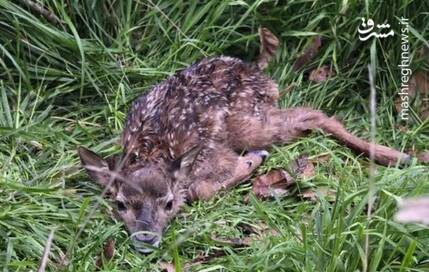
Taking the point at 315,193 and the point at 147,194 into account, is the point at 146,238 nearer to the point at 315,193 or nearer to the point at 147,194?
the point at 147,194

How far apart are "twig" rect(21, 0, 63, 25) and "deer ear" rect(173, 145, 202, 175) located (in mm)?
1473

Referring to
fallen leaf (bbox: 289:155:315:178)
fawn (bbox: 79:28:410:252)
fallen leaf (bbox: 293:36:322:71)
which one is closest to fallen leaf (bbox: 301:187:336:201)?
fallen leaf (bbox: 289:155:315:178)

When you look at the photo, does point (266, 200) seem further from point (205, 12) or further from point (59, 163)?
point (205, 12)

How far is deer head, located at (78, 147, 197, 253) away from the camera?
3.87 meters

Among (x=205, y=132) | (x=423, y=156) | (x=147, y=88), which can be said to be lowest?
(x=147, y=88)

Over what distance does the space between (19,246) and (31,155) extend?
3.58 feet

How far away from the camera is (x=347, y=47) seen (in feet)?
17.3

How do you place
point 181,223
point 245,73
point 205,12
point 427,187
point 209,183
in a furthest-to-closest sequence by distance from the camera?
point 205,12 → point 245,73 → point 209,183 → point 181,223 → point 427,187

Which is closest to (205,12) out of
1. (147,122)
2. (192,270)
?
(147,122)

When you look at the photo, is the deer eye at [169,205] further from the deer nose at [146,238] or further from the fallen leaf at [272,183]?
the fallen leaf at [272,183]

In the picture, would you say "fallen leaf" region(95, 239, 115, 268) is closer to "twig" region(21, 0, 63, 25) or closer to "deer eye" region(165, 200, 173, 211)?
"deer eye" region(165, 200, 173, 211)

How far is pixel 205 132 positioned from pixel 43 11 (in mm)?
1384

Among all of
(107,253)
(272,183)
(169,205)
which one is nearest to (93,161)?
(169,205)

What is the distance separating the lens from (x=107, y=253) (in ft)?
12.4
